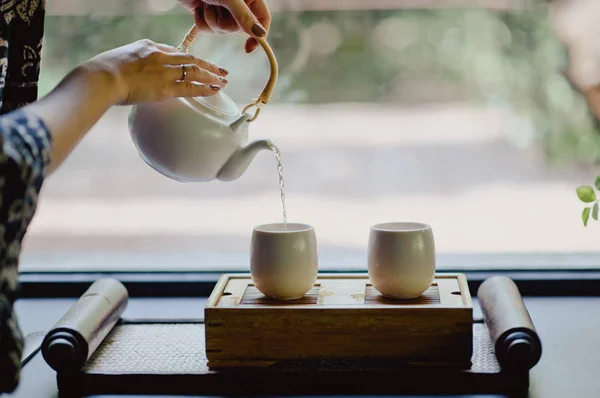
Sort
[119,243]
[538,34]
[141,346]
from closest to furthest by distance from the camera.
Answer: [141,346]
[538,34]
[119,243]

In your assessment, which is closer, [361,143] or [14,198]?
[14,198]

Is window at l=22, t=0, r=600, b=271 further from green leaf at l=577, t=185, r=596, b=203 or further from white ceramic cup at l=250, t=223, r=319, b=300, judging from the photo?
white ceramic cup at l=250, t=223, r=319, b=300

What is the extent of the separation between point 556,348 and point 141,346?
68 cm

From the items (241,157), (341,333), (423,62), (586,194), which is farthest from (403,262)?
(423,62)

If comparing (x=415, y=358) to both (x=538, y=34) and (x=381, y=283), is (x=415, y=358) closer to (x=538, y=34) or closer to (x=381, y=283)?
(x=381, y=283)

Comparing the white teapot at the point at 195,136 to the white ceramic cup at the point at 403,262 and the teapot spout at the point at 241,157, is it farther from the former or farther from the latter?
the white ceramic cup at the point at 403,262

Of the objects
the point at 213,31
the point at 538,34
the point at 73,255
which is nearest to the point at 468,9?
the point at 538,34

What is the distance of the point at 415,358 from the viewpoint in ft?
3.49

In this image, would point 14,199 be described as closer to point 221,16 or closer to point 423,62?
point 221,16

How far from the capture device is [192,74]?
3.27 feet

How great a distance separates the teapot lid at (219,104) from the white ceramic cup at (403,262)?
0.92 feet

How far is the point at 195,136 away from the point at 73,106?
23 centimetres

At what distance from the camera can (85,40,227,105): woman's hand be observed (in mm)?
922

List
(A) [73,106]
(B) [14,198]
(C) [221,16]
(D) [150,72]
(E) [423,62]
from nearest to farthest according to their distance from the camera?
1. (B) [14,198]
2. (A) [73,106]
3. (D) [150,72]
4. (C) [221,16]
5. (E) [423,62]
